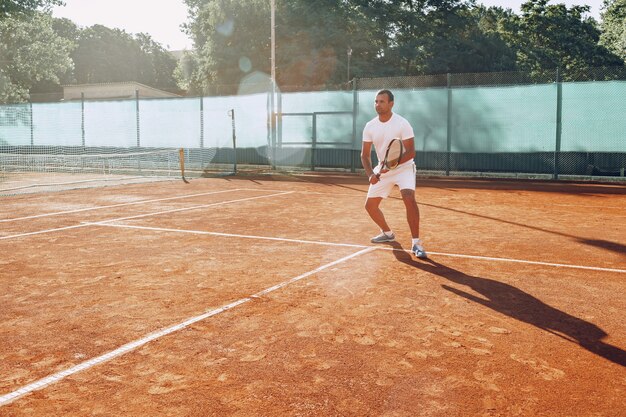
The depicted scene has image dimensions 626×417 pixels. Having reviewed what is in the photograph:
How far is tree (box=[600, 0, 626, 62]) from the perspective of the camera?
35312 millimetres

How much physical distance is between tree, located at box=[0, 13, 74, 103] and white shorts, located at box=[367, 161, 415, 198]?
37948 millimetres

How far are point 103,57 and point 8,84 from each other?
125 feet

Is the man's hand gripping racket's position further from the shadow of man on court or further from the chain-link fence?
the chain-link fence

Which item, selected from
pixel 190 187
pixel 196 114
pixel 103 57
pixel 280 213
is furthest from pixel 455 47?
pixel 103 57

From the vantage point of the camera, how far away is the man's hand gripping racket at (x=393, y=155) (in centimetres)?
733

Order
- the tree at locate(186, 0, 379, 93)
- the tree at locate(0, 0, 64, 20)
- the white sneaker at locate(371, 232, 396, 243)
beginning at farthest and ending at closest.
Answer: the tree at locate(186, 0, 379, 93) → the tree at locate(0, 0, 64, 20) → the white sneaker at locate(371, 232, 396, 243)

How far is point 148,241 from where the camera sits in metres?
8.20

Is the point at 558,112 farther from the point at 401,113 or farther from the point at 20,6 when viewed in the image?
the point at 20,6

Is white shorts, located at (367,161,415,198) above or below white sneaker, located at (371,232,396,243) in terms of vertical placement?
above

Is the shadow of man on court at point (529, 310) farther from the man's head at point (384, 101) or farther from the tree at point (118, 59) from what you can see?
the tree at point (118, 59)

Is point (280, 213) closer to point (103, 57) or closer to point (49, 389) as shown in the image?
point (49, 389)

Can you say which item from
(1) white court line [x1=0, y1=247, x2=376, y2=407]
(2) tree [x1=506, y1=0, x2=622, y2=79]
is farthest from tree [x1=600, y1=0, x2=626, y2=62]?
(1) white court line [x1=0, y1=247, x2=376, y2=407]

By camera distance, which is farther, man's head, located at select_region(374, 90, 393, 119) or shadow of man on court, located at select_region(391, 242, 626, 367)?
man's head, located at select_region(374, 90, 393, 119)

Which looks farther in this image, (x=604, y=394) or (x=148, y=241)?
(x=148, y=241)
